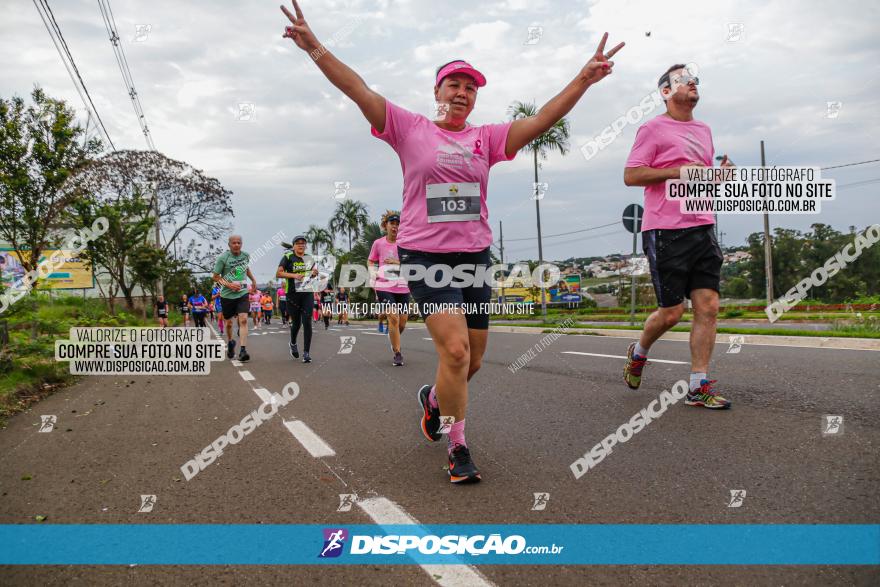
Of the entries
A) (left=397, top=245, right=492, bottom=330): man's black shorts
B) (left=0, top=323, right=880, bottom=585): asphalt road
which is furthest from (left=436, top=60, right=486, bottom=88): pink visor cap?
(left=0, top=323, right=880, bottom=585): asphalt road

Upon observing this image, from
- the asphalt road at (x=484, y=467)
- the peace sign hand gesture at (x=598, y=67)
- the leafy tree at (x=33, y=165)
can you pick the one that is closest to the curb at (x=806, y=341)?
the asphalt road at (x=484, y=467)

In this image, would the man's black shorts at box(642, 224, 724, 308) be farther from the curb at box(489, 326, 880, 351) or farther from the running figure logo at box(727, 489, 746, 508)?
the curb at box(489, 326, 880, 351)

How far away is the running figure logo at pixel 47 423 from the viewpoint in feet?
16.6

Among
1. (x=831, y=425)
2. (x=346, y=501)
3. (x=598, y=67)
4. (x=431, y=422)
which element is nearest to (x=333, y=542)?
(x=346, y=501)

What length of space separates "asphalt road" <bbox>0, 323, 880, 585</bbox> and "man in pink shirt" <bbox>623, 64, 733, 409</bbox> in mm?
655

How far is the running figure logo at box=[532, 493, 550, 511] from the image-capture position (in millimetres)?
2697

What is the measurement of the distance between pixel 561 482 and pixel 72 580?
2.12 metres

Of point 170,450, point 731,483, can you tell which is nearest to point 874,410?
point 731,483

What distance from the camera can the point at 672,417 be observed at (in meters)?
4.32

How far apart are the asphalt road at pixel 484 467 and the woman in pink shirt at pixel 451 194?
558mm

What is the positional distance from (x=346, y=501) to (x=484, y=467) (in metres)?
0.86

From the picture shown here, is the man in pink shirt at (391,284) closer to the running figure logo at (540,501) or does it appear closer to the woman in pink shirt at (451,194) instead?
the woman in pink shirt at (451,194)

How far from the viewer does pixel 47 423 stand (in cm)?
533

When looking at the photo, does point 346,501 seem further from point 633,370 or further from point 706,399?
point 633,370
